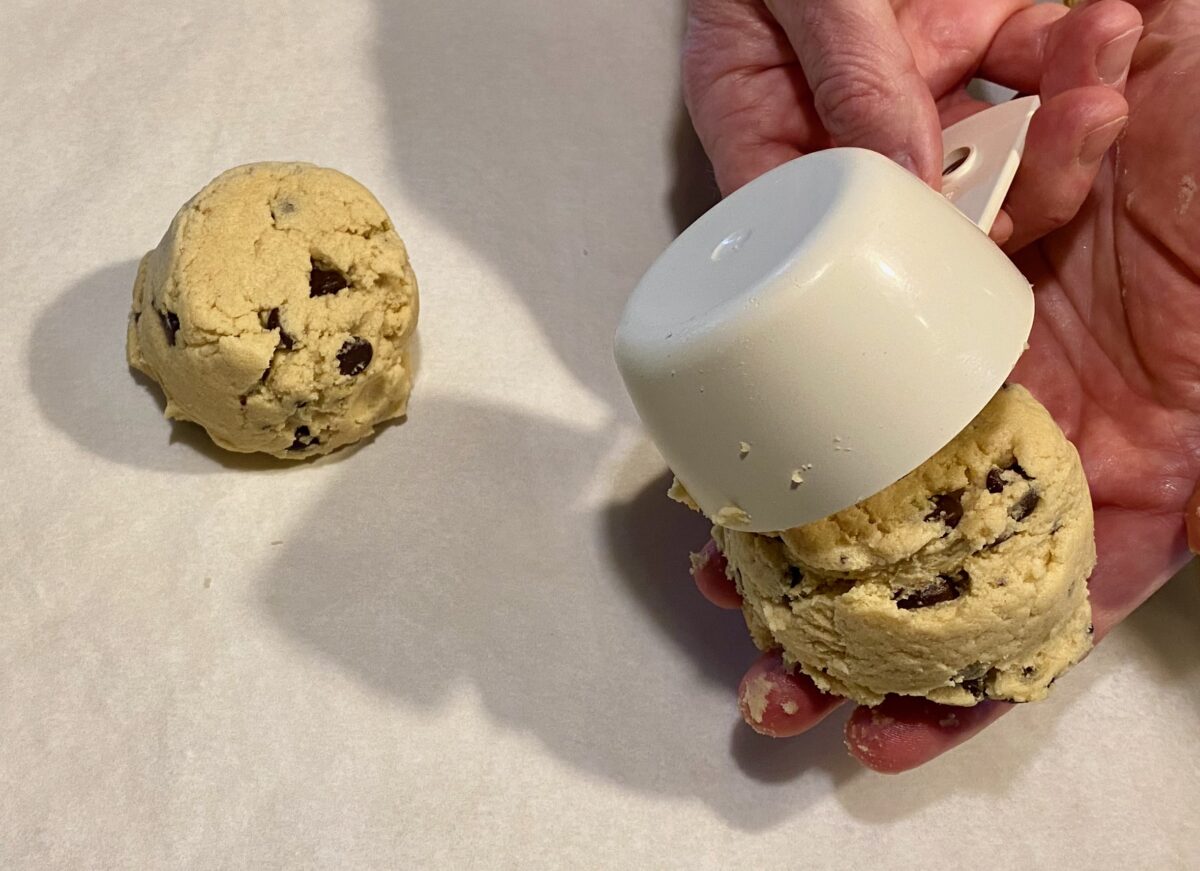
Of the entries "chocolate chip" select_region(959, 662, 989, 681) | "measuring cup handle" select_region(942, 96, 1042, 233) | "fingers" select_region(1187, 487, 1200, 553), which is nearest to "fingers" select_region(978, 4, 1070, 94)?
"measuring cup handle" select_region(942, 96, 1042, 233)

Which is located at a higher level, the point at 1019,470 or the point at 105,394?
the point at 1019,470

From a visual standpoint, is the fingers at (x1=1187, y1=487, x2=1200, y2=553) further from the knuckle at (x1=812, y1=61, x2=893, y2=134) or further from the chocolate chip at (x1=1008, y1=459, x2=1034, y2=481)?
the knuckle at (x1=812, y1=61, x2=893, y2=134)

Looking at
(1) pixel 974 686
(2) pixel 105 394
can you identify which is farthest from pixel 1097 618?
(2) pixel 105 394

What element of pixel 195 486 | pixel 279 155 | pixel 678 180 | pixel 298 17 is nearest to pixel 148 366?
pixel 195 486

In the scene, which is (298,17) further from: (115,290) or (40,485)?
(40,485)

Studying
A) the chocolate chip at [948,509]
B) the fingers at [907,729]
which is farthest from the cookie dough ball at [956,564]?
the fingers at [907,729]

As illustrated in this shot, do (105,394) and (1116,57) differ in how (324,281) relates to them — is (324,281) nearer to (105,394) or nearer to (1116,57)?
(105,394)

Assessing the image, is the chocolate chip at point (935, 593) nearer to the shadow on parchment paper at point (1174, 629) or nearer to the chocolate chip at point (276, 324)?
the shadow on parchment paper at point (1174, 629)
